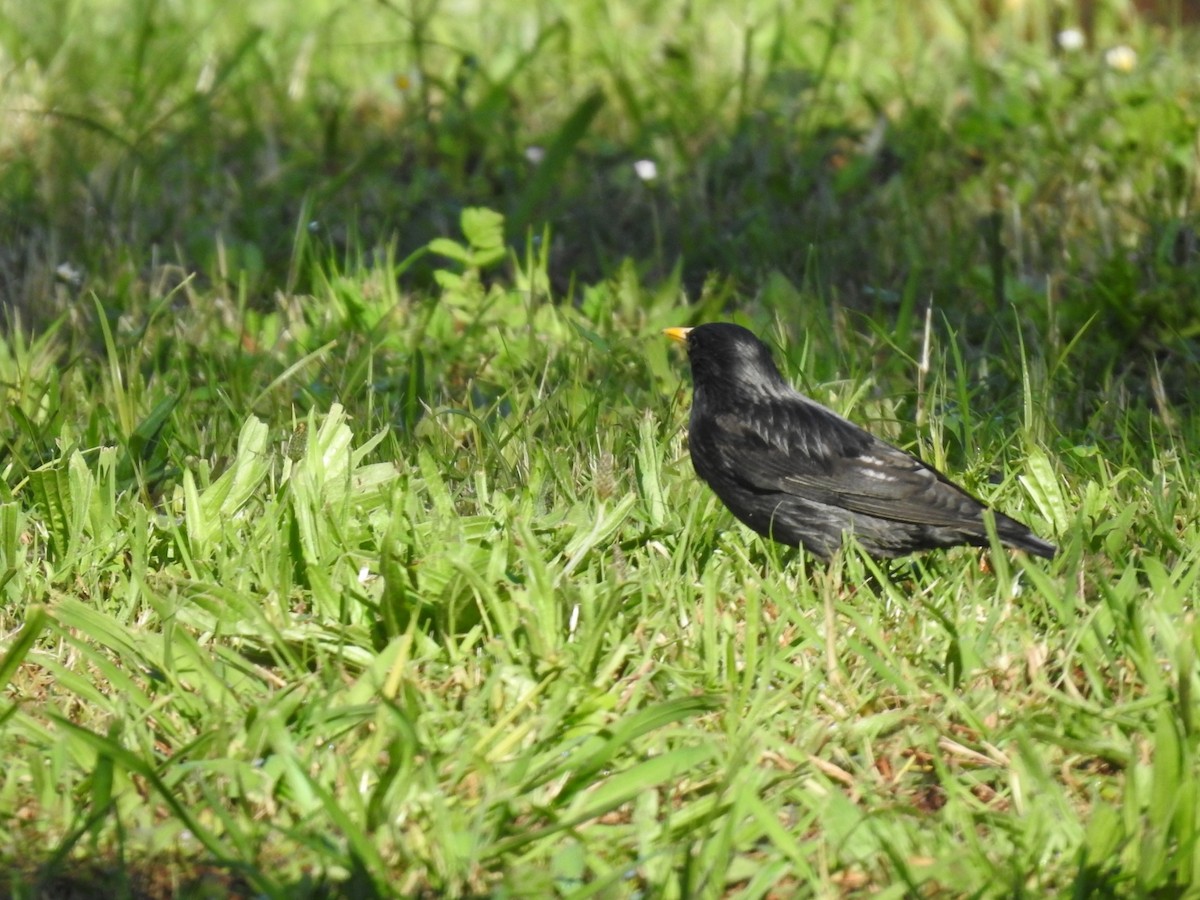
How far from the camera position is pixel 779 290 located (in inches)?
211

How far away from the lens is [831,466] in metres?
3.94

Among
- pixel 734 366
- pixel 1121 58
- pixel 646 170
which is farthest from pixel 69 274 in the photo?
pixel 1121 58

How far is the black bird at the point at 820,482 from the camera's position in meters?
3.73

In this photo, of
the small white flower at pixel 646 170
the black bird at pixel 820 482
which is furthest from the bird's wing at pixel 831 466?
the small white flower at pixel 646 170

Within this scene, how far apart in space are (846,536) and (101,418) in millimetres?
2009

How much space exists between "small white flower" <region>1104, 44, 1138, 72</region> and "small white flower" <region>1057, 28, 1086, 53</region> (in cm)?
13

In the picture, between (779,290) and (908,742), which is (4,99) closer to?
(779,290)

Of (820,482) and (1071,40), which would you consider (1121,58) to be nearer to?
(1071,40)

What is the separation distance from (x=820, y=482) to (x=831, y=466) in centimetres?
5

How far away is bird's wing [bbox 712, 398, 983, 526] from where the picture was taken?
374 cm

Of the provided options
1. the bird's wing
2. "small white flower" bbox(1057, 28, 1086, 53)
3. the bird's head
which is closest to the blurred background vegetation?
"small white flower" bbox(1057, 28, 1086, 53)

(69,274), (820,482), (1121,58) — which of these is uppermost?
(1121,58)

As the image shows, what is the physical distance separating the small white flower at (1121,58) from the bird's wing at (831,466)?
3421 millimetres

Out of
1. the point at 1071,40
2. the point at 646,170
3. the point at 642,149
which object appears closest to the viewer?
the point at 646,170
